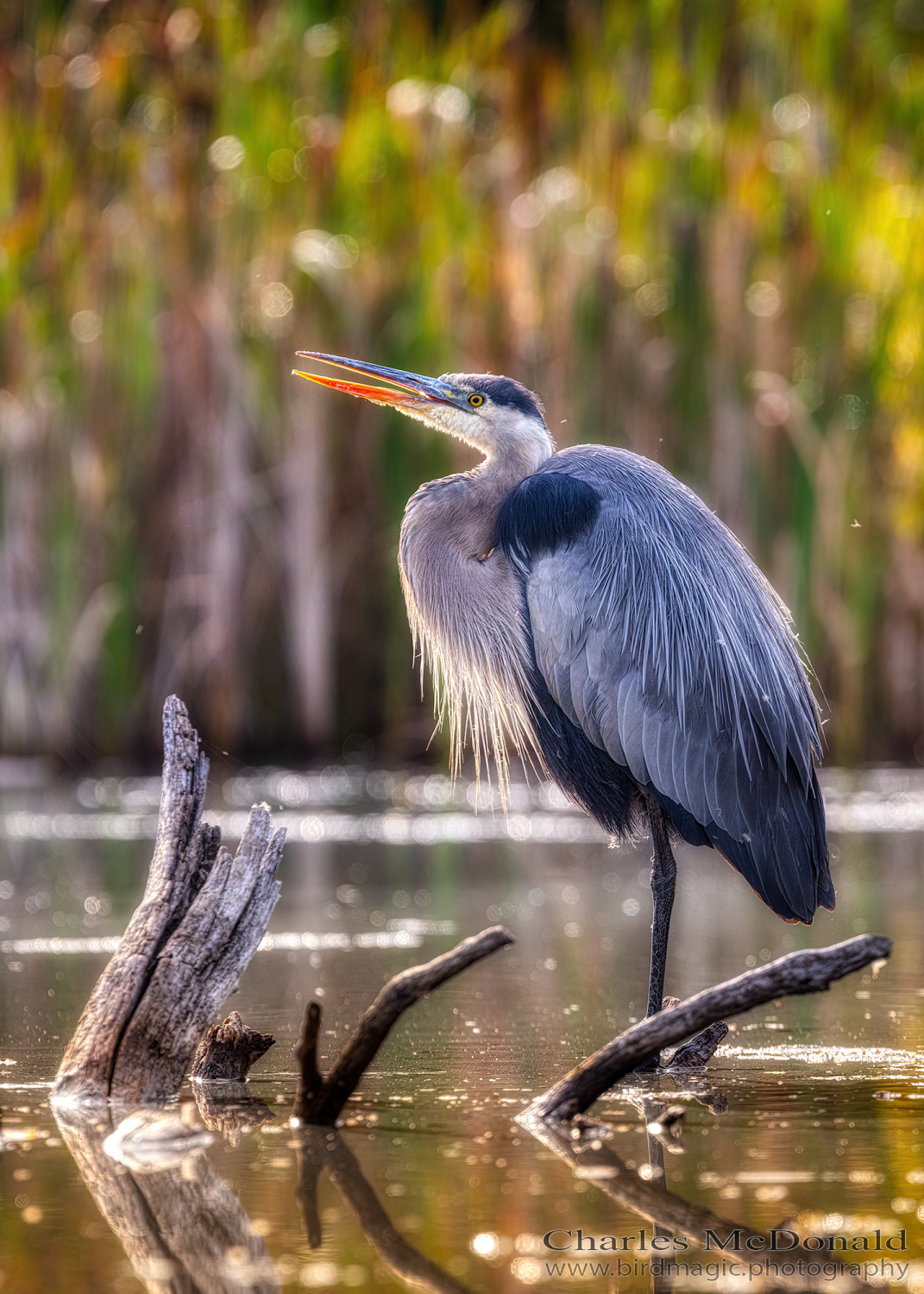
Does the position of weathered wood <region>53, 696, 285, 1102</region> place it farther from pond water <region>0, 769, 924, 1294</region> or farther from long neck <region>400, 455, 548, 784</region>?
long neck <region>400, 455, 548, 784</region>

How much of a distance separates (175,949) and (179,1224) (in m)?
1.09

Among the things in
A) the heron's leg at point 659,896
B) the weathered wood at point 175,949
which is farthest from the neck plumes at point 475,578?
the weathered wood at point 175,949

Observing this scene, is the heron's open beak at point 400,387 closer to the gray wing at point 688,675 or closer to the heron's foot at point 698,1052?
the gray wing at point 688,675

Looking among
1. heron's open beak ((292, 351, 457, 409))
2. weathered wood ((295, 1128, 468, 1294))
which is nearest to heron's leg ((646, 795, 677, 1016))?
weathered wood ((295, 1128, 468, 1294))

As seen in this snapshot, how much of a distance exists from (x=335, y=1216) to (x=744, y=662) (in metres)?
2.52

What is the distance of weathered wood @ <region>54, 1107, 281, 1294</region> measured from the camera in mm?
2836

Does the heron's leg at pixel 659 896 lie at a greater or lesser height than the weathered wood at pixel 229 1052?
greater

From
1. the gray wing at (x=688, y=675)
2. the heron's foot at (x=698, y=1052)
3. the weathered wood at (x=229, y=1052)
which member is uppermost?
the gray wing at (x=688, y=675)

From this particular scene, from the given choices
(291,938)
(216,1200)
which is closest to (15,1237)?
Result: (216,1200)

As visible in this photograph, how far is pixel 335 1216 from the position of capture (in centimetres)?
314

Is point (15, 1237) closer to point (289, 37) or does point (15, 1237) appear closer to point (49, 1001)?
point (49, 1001)

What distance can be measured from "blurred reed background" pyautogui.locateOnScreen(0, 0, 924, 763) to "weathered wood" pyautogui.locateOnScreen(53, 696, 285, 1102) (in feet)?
25.1

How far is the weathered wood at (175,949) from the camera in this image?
162 inches

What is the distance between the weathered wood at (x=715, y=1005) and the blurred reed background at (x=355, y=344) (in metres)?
8.35
